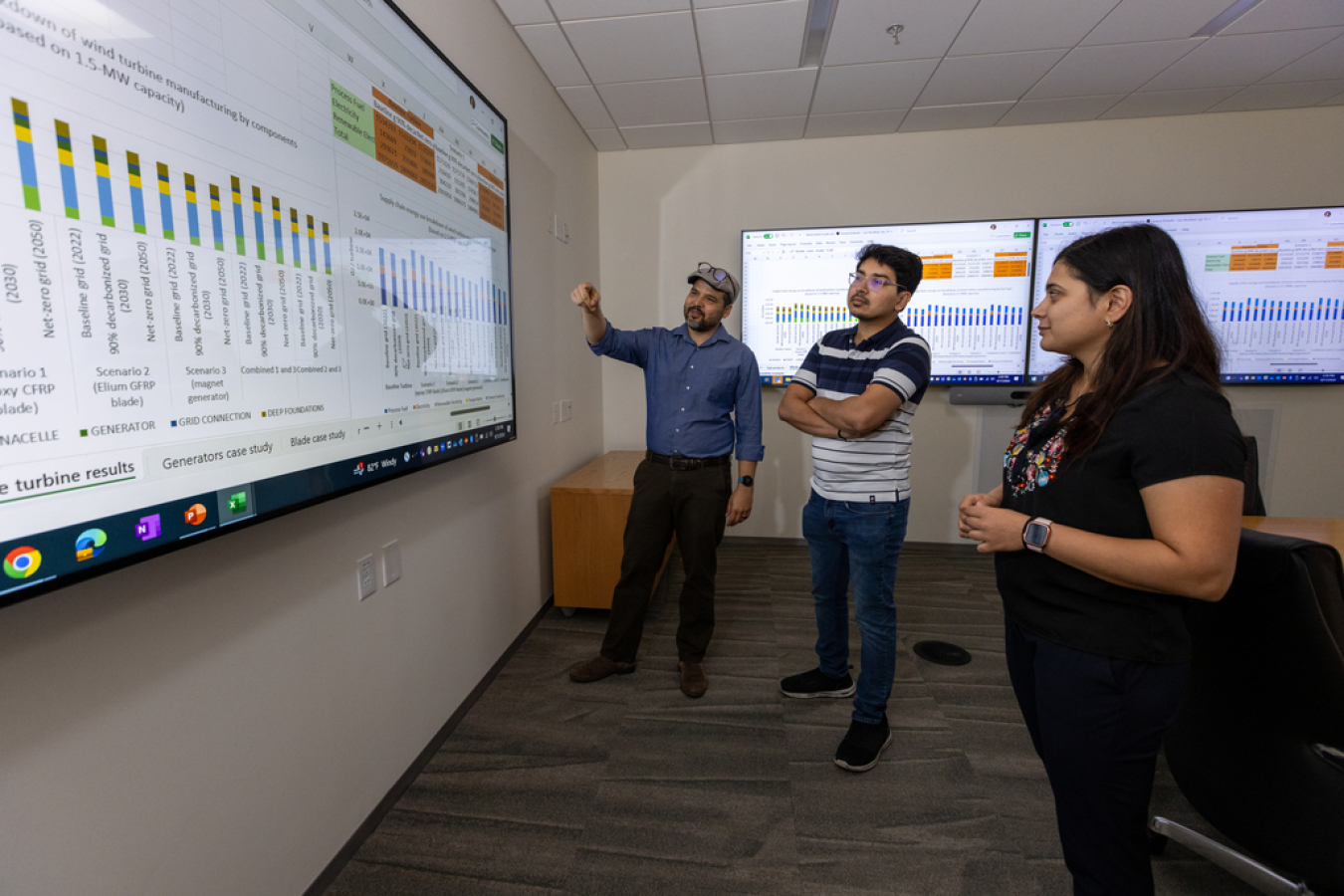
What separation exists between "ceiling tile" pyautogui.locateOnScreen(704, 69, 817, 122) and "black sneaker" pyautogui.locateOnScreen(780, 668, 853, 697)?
2863 mm

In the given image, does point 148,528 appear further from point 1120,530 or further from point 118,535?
point 1120,530

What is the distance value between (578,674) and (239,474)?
5.30 ft

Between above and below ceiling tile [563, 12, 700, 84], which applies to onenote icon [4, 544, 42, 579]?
below

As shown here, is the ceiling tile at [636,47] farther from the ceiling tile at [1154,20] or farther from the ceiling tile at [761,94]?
the ceiling tile at [1154,20]

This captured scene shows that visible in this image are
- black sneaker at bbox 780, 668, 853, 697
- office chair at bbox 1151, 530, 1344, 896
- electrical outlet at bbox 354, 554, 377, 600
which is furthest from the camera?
black sneaker at bbox 780, 668, 853, 697

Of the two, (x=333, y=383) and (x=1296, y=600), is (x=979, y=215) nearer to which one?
(x=1296, y=600)

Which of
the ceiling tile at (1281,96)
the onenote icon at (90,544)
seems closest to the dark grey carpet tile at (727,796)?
the onenote icon at (90,544)

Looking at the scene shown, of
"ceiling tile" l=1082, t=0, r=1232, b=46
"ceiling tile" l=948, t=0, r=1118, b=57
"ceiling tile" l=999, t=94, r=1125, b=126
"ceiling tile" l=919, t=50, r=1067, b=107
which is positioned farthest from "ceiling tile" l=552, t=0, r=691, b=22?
"ceiling tile" l=999, t=94, r=1125, b=126

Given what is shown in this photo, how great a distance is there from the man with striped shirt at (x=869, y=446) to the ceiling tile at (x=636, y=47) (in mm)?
1570

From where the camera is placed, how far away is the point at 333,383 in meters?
1.29

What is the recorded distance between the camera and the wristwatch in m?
1.03

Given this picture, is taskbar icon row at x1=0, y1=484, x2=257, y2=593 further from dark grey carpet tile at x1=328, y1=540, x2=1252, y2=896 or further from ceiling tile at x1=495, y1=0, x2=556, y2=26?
ceiling tile at x1=495, y1=0, x2=556, y2=26

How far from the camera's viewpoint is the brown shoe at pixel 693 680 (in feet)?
7.47

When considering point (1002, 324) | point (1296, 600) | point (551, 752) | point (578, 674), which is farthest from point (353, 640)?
point (1002, 324)
